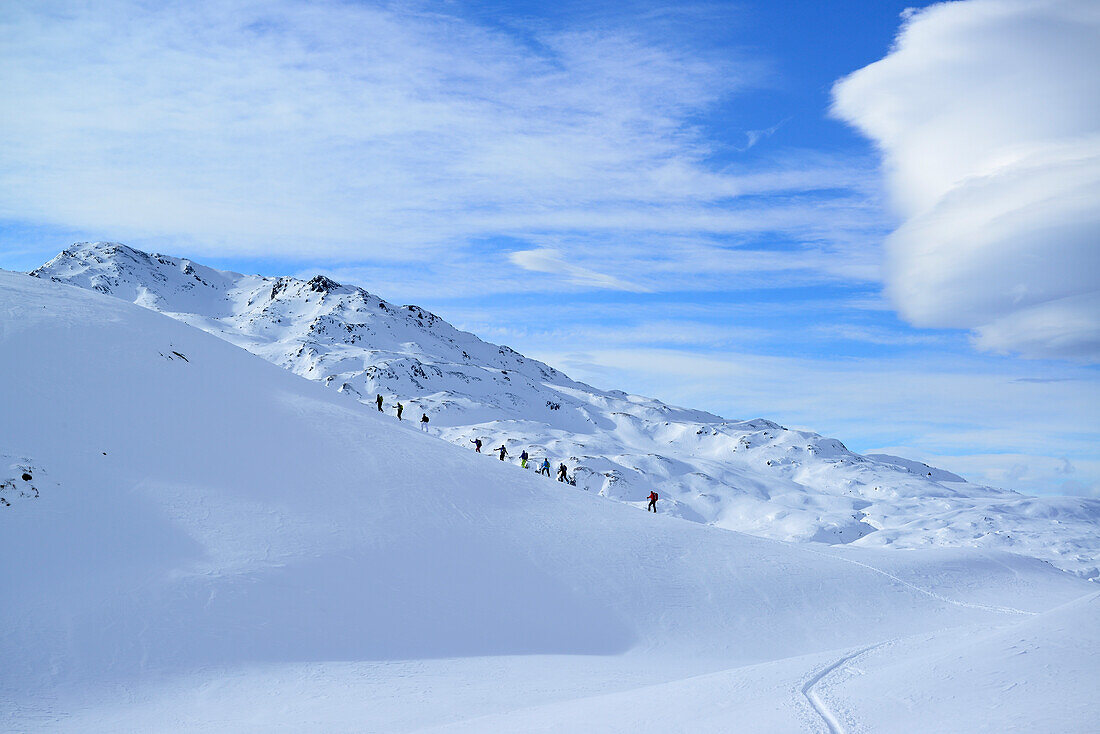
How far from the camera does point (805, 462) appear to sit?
144 meters

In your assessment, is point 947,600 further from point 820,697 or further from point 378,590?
point 378,590

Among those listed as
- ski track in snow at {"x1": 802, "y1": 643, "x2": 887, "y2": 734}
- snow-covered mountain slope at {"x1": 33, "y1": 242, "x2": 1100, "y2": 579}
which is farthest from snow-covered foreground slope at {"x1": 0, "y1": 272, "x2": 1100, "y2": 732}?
snow-covered mountain slope at {"x1": 33, "y1": 242, "x2": 1100, "y2": 579}

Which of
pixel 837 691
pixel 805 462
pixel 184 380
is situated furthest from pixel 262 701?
pixel 805 462

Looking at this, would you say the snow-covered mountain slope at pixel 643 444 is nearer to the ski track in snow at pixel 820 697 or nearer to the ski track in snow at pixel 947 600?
the ski track in snow at pixel 947 600

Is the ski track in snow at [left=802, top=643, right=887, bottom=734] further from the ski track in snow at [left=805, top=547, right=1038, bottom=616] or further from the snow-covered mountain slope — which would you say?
the snow-covered mountain slope

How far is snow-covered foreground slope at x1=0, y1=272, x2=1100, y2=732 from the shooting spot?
13.6m

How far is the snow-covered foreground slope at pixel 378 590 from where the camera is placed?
13633 millimetres

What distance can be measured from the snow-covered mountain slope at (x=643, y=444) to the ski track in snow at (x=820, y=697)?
70.8 meters

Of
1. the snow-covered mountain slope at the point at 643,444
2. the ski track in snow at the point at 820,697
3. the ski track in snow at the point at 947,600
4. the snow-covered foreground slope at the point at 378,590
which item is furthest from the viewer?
the snow-covered mountain slope at the point at 643,444

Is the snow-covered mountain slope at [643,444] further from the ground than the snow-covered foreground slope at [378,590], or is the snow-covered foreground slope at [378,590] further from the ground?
the snow-covered mountain slope at [643,444]

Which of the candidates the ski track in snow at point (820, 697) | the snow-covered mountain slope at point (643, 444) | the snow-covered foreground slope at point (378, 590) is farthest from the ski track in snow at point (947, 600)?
the snow-covered mountain slope at point (643, 444)

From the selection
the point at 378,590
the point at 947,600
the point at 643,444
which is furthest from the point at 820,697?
the point at 643,444

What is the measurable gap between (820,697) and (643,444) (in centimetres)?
13644

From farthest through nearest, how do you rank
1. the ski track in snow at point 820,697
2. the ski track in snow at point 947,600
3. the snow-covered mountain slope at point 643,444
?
the snow-covered mountain slope at point 643,444
the ski track in snow at point 947,600
the ski track in snow at point 820,697
